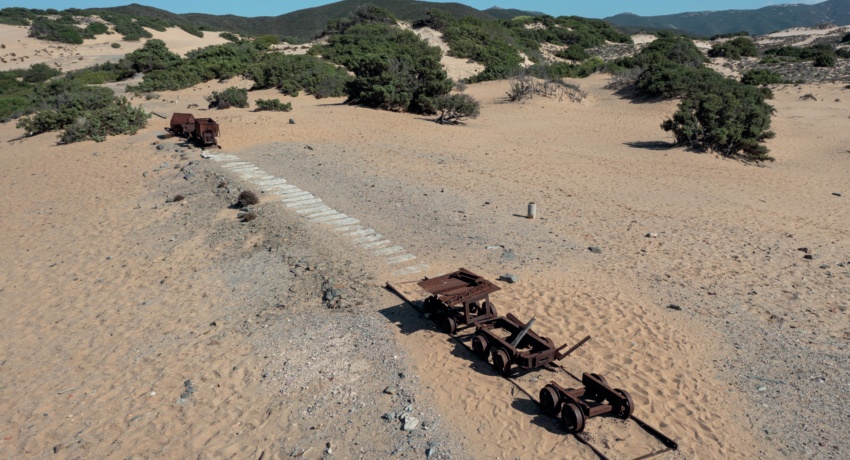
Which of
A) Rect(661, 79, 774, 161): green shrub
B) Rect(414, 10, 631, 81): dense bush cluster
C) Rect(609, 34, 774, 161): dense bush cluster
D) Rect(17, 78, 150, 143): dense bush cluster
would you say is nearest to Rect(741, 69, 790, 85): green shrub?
Rect(609, 34, 774, 161): dense bush cluster

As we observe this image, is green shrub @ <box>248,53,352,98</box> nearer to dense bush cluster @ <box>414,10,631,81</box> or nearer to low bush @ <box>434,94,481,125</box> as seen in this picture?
low bush @ <box>434,94,481,125</box>

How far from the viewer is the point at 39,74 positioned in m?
35.4

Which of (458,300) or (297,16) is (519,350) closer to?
(458,300)

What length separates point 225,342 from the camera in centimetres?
682

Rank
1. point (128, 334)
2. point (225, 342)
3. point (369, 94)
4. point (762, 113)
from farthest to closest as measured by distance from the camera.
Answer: point (369, 94)
point (762, 113)
point (128, 334)
point (225, 342)

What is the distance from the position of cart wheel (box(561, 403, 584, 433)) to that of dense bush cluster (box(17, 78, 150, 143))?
63.4 ft

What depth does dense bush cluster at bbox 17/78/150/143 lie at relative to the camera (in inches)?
737

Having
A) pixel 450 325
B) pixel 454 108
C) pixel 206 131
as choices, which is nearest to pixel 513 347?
pixel 450 325

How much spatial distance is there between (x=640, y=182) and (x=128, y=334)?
12702mm

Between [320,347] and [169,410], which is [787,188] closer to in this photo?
[320,347]

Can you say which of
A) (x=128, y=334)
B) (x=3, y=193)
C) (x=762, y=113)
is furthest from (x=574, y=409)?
(x=762, y=113)

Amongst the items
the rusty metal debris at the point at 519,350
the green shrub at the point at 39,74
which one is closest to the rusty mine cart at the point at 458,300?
the rusty metal debris at the point at 519,350

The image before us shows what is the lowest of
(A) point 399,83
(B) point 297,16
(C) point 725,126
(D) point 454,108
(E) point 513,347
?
(E) point 513,347

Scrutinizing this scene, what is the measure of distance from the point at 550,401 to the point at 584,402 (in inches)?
13.0
